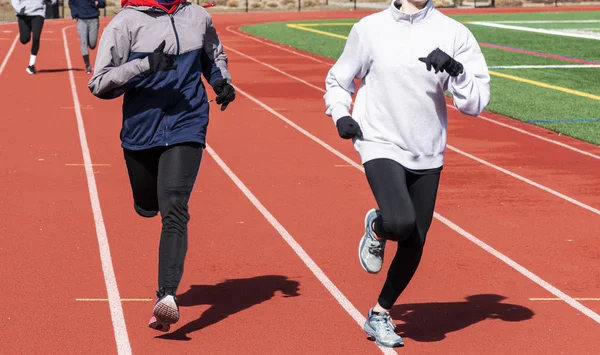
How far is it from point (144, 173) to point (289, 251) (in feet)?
7.30

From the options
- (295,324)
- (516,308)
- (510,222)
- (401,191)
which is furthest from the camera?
(510,222)

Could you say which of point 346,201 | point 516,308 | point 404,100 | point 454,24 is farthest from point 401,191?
point 346,201

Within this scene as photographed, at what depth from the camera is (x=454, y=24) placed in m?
6.36

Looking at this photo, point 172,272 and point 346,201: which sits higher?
point 172,272

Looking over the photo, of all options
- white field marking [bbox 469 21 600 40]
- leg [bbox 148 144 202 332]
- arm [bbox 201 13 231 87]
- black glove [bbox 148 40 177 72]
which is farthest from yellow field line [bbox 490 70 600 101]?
black glove [bbox 148 40 177 72]

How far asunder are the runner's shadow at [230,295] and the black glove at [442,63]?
2.02 m

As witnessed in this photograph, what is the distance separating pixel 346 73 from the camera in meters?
6.37

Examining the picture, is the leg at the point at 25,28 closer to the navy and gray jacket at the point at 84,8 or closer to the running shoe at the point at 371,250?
the navy and gray jacket at the point at 84,8

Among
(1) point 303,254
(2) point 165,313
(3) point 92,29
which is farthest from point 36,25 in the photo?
(2) point 165,313

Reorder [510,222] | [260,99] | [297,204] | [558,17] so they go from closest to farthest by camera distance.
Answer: [510,222] < [297,204] < [260,99] < [558,17]

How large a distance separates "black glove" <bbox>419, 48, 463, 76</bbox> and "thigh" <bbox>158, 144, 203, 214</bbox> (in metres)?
1.45

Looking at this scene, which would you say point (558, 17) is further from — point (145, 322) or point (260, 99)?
point (145, 322)

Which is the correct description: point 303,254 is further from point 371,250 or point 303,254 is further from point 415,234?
point 415,234

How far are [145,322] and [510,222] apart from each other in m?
4.05
